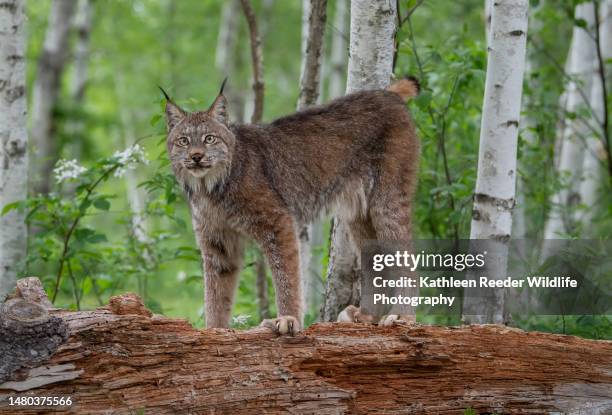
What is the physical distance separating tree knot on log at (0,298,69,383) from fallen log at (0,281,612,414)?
0.14ft

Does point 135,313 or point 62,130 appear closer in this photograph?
point 135,313

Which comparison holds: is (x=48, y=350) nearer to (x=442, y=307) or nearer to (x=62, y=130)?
(x=442, y=307)

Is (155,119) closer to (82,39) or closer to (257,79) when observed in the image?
(257,79)

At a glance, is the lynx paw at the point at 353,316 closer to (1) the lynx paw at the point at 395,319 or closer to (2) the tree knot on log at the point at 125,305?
(1) the lynx paw at the point at 395,319

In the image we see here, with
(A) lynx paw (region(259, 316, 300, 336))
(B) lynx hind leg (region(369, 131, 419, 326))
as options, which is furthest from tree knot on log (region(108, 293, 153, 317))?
(B) lynx hind leg (region(369, 131, 419, 326))

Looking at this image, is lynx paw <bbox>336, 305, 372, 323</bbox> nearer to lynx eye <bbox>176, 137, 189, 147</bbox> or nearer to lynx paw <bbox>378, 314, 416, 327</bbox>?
lynx paw <bbox>378, 314, 416, 327</bbox>

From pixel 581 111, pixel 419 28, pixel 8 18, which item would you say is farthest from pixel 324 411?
pixel 419 28

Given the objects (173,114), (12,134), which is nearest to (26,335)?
(173,114)

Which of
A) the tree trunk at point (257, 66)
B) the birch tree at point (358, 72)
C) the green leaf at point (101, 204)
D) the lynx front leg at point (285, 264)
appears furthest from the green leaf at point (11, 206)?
the birch tree at point (358, 72)

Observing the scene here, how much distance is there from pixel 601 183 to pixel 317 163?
6.86 metres

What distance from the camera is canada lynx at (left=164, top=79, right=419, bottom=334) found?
213 inches

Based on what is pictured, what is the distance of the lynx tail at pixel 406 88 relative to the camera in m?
5.99

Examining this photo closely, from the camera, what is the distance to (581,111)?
809 centimetres

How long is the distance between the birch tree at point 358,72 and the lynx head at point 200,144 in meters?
1.09
